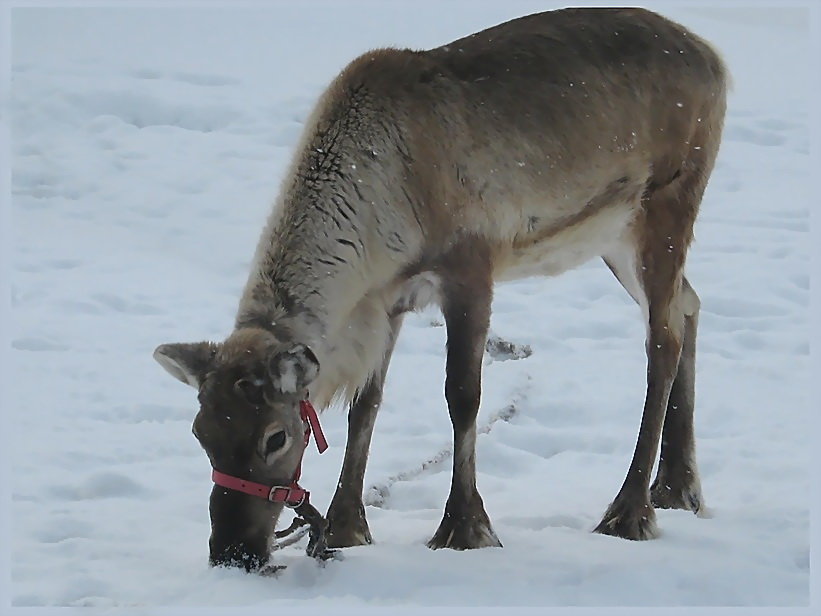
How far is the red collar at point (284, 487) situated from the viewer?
3.60 m

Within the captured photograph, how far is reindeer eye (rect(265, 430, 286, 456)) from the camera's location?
3.68 metres

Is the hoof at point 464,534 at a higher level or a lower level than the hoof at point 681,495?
higher

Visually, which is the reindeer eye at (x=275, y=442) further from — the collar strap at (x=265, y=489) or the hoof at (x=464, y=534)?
the hoof at (x=464, y=534)

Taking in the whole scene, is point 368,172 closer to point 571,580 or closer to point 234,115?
point 571,580

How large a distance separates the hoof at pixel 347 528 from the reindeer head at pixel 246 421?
705mm

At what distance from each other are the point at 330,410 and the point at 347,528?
505 mm

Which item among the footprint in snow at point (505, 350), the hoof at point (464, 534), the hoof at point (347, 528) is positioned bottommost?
the footprint in snow at point (505, 350)

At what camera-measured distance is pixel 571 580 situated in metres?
3.74

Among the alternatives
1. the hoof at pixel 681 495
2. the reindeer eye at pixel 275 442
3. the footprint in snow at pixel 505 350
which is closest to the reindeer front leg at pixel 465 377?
the reindeer eye at pixel 275 442

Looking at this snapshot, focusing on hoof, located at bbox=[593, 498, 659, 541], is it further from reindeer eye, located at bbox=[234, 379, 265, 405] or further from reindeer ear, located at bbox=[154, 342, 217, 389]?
reindeer ear, located at bbox=[154, 342, 217, 389]

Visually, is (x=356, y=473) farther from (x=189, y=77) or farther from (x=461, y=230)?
(x=189, y=77)

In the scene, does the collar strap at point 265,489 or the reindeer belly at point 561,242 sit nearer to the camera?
the collar strap at point 265,489

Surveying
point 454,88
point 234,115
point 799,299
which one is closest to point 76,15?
point 234,115

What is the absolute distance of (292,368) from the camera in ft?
12.2
